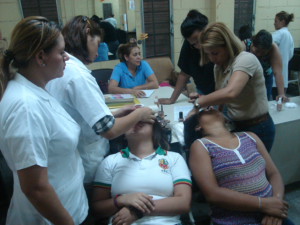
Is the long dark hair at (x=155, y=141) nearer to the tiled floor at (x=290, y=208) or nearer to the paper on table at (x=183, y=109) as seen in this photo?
the paper on table at (x=183, y=109)

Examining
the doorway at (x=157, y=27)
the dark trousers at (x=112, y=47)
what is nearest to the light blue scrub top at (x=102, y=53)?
the dark trousers at (x=112, y=47)

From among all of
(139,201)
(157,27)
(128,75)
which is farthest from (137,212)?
(157,27)

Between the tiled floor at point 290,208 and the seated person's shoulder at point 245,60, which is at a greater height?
the seated person's shoulder at point 245,60

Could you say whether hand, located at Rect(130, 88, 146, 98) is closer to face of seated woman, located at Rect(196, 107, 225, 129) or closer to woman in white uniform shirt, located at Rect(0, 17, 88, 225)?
face of seated woman, located at Rect(196, 107, 225, 129)

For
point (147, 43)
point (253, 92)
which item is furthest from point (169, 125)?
point (147, 43)

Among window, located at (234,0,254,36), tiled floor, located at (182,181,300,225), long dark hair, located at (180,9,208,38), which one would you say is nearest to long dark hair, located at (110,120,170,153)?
tiled floor, located at (182,181,300,225)

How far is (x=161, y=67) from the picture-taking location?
4305 mm

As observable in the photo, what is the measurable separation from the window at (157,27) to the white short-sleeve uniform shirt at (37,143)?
3.83 metres

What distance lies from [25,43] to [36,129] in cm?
31

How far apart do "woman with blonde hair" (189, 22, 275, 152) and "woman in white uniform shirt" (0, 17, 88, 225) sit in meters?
0.91

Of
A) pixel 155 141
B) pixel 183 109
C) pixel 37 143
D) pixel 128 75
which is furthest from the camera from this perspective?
Result: pixel 128 75

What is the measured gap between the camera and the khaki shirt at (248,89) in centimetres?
139

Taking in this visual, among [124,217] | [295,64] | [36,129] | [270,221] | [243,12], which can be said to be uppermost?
[243,12]

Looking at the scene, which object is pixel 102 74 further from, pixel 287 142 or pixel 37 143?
pixel 37 143
